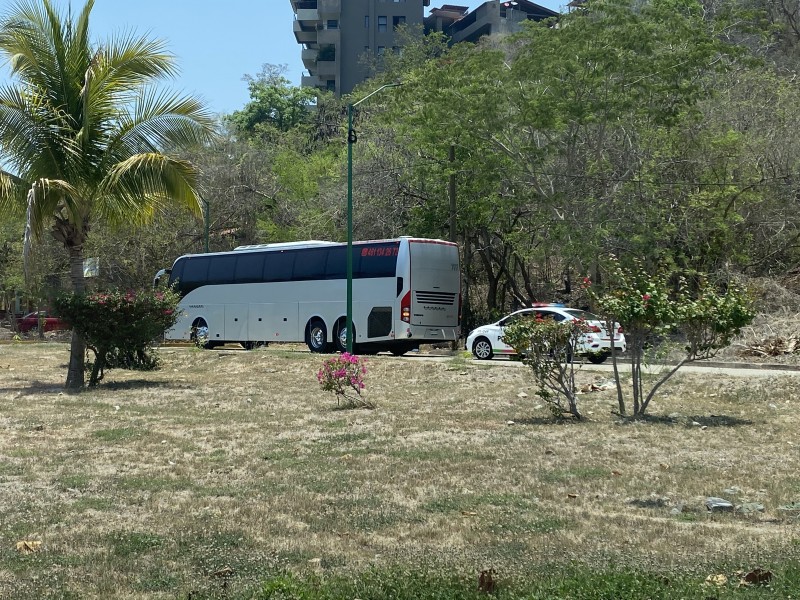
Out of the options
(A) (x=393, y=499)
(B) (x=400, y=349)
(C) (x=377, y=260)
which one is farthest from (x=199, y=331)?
(A) (x=393, y=499)

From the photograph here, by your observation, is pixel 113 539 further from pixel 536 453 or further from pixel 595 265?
pixel 595 265

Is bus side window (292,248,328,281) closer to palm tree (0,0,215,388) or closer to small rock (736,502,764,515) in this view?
palm tree (0,0,215,388)

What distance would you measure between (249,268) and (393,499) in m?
28.5

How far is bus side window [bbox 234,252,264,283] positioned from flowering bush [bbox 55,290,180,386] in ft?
45.8

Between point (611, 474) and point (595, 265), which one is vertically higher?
point (595, 265)

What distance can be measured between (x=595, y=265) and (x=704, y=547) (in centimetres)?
2566

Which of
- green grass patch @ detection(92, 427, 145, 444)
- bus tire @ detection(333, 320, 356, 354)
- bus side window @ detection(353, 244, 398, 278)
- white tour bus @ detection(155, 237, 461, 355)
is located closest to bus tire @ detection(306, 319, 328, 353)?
white tour bus @ detection(155, 237, 461, 355)

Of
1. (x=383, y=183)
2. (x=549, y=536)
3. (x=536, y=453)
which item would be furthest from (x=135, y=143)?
(x=383, y=183)

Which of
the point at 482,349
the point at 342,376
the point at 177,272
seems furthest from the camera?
Result: the point at 177,272

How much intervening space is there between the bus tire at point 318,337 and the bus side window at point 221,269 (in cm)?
459

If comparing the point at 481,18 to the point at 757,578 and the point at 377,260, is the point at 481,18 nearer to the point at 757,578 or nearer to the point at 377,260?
the point at 377,260

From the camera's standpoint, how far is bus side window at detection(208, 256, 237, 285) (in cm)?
3700

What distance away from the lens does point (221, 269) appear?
122 feet

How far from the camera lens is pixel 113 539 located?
692 centimetres
